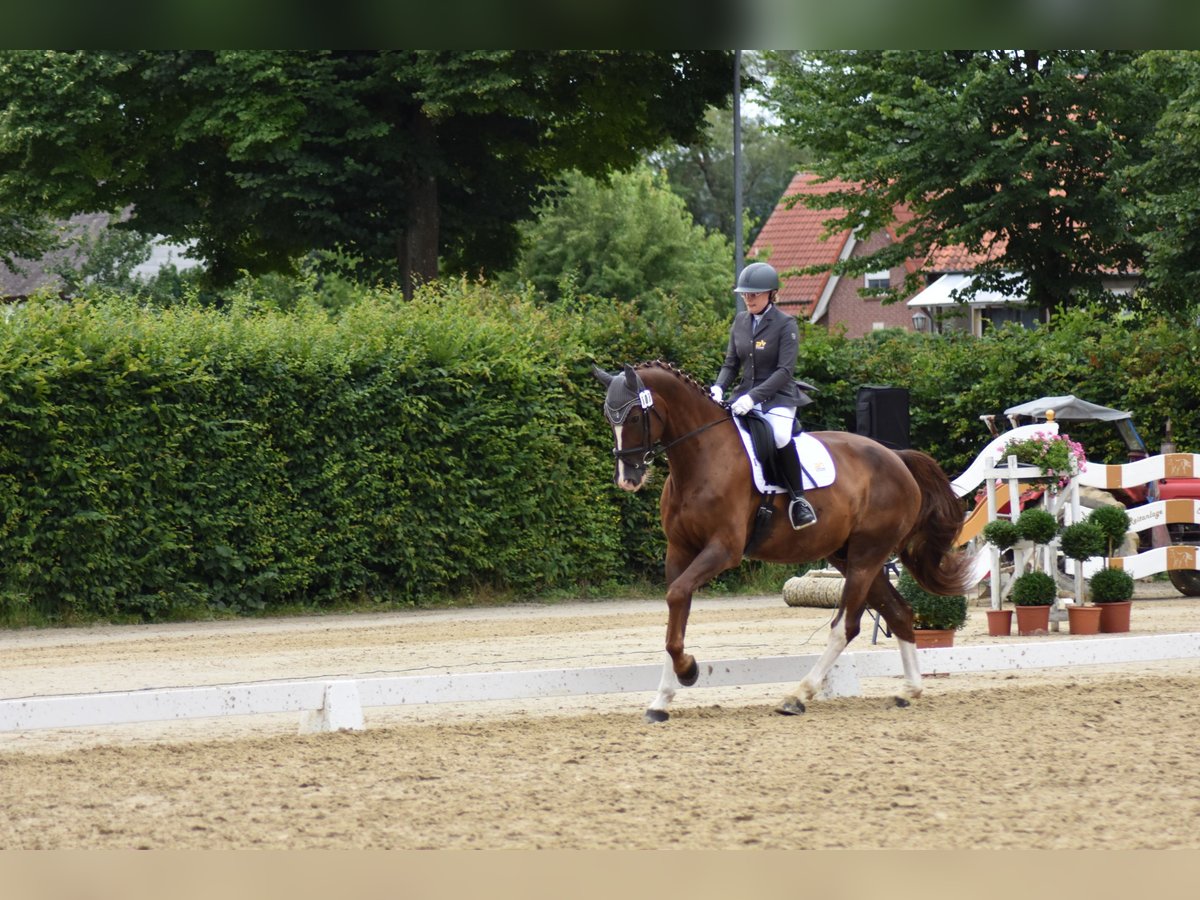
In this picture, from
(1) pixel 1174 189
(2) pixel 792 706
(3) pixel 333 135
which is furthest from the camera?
(3) pixel 333 135

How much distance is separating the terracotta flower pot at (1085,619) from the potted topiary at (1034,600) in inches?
8.5

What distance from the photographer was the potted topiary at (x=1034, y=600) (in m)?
13.0

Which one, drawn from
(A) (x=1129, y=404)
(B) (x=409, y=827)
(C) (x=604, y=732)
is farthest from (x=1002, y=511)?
(B) (x=409, y=827)

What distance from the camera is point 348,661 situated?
12523mm

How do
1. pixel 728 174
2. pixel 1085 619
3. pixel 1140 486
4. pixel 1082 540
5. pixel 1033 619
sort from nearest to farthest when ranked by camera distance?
pixel 1082 540, pixel 1085 619, pixel 1033 619, pixel 1140 486, pixel 728 174

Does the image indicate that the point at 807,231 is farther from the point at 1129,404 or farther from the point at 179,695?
the point at 179,695

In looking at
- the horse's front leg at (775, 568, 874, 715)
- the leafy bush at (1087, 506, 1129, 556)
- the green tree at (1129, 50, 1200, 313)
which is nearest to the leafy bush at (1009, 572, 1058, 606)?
the leafy bush at (1087, 506, 1129, 556)

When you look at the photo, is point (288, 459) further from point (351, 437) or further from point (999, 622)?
point (999, 622)

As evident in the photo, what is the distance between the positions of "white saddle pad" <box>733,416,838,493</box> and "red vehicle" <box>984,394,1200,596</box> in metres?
9.09

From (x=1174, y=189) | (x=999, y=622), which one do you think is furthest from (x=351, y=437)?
(x=1174, y=189)

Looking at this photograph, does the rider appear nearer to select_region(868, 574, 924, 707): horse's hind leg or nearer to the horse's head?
the horse's head

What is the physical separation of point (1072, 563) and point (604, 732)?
878cm

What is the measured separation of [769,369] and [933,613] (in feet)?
8.85

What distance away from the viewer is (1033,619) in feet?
42.9
